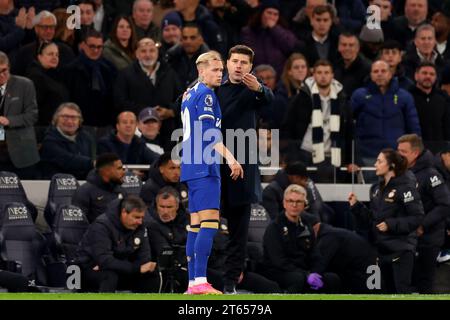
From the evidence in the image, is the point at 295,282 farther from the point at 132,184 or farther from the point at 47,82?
the point at 47,82

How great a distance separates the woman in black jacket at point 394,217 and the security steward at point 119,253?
2.42 metres

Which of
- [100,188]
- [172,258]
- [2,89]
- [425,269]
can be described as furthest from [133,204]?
[425,269]

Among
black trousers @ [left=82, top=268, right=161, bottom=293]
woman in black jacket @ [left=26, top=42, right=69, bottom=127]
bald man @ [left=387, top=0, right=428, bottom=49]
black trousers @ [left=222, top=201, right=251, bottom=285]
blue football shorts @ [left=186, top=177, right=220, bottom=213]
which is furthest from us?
bald man @ [left=387, top=0, right=428, bottom=49]

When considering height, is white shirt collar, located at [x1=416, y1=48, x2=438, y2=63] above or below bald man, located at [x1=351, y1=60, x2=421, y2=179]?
above

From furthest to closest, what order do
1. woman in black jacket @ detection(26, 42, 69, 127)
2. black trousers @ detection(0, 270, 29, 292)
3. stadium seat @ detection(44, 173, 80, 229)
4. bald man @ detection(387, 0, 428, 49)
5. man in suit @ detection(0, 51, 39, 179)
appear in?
bald man @ detection(387, 0, 428, 49), woman in black jacket @ detection(26, 42, 69, 127), man in suit @ detection(0, 51, 39, 179), stadium seat @ detection(44, 173, 80, 229), black trousers @ detection(0, 270, 29, 292)

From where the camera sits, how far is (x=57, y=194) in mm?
18328

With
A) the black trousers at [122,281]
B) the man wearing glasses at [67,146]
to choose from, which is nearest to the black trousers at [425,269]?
the black trousers at [122,281]

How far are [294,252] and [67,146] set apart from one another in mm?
2971

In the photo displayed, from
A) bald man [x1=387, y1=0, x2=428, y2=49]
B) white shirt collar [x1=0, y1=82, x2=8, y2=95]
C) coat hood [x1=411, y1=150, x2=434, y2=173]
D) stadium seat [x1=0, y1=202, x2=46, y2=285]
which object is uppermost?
bald man [x1=387, y1=0, x2=428, y2=49]

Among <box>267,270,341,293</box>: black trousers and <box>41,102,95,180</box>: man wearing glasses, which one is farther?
<box>41,102,95,180</box>: man wearing glasses

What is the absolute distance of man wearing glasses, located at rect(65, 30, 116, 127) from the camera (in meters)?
19.9

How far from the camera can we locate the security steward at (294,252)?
17.7 meters

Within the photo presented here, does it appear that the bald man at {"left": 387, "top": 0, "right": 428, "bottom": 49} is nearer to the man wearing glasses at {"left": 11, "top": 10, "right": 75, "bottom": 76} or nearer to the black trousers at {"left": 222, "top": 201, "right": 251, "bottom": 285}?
the man wearing glasses at {"left": 11, "top": 10, "right": 75, "bottom": 76}

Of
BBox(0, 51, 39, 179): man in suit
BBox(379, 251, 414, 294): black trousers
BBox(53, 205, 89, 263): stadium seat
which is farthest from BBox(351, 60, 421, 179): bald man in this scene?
BBox(0, 51, 39, 179): man in suit
